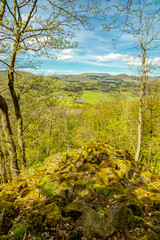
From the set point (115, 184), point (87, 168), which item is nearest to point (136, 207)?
point (115, 184)

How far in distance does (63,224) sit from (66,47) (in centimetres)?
734

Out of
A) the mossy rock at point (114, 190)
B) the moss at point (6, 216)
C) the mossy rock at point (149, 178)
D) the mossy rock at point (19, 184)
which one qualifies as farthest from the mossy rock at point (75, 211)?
the mossy rock at point (149, 178)

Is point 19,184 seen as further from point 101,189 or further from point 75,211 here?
point 101,189

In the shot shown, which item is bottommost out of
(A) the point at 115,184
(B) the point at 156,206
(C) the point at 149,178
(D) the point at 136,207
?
(C) the point at 149,178

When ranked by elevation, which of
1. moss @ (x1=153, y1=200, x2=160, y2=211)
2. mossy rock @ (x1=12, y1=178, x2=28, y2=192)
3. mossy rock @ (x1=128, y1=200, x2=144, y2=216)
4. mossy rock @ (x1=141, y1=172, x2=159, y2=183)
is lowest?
mossy rock @ (x1=141, y1=172, x2=159, y2=183)

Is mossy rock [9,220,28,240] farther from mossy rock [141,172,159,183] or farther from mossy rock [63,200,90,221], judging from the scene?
mossy rock [141,172,159,183]

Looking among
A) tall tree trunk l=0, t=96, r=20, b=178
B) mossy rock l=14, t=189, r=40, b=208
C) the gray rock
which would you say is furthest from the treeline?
the gray rock

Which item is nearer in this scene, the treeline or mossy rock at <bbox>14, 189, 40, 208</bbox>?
mossy rock at <bbox>14, 189, 40, 208</bbox>

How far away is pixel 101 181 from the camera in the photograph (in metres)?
5.61

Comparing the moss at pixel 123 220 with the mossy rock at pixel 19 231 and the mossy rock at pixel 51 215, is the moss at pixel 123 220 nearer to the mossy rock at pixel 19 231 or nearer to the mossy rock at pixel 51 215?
the mossy rock at pixel 51 215

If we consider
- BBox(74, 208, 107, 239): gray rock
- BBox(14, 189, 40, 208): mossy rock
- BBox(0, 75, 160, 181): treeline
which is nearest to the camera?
BBox(74, 208, 107, 239): gray rock

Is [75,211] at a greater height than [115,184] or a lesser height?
greater

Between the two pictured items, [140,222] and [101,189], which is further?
[101,189]

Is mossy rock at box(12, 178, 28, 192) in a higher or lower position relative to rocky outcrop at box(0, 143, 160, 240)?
lower
